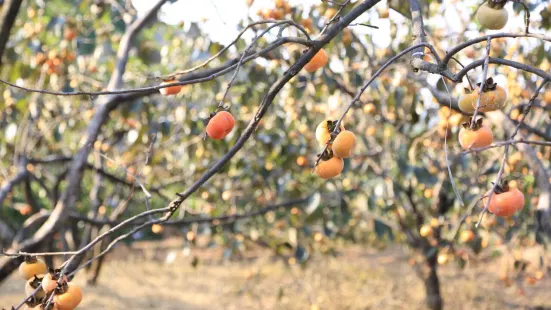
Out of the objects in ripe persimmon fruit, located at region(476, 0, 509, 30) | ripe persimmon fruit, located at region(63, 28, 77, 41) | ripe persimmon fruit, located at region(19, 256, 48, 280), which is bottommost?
ripe persimmon fruit, located at region(19, 256, 48, 280)

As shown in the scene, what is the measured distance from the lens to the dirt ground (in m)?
4.07

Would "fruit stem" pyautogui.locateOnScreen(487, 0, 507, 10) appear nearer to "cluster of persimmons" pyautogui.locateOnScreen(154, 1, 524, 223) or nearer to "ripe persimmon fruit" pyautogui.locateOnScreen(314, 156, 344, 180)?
"cluster of persimmons" pyautogui.locateOnScreen(154, 1, 524, 223)

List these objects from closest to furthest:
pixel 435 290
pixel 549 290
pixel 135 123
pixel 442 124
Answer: pixel 442 124 < pixel 435 290 < pixel 135 123 < pixel 549 290

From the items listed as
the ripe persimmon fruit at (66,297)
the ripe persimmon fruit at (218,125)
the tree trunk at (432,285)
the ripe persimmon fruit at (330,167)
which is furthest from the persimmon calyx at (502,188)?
the tree trunk at (432,285)

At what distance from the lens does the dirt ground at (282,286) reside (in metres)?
4.07

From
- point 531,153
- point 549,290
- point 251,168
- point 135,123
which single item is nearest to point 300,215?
point 251,168

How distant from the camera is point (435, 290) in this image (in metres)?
3.61

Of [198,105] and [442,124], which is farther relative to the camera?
[198,105]

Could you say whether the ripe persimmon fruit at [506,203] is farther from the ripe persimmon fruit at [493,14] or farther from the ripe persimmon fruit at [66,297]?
the ripe persimmon fruit at [66,297]

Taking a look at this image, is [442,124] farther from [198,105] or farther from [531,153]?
[198,105]

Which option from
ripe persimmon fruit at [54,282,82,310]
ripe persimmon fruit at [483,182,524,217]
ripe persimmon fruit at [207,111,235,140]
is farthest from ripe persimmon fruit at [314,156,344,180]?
ripe persimmon fruit at [54,282,82,310]

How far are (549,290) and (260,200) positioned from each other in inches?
105

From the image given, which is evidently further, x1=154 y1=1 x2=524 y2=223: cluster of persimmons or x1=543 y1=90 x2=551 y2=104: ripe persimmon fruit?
x1=543 y1=90 x2=551 y2=104: ripe persimmon fruit

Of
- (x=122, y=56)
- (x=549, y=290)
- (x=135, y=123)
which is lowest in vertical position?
(x=549, y=290)
